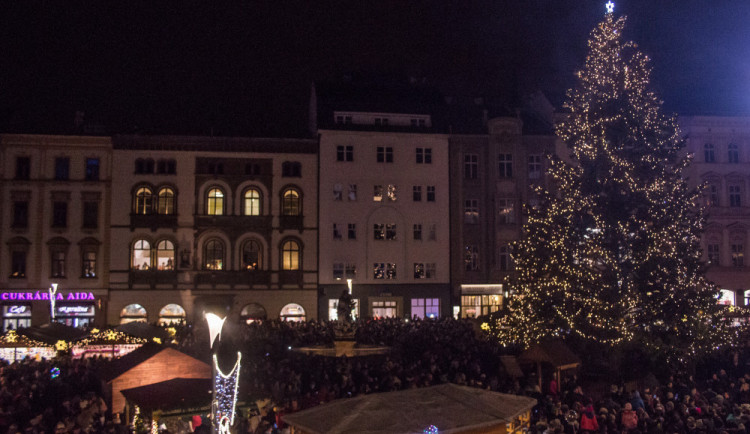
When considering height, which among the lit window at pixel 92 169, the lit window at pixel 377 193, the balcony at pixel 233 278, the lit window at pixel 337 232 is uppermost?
the lit window at pixel 92 169

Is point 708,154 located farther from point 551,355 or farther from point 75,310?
point 75,310

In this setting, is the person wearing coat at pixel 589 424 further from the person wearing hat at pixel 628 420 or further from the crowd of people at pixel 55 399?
the crowd of people at pixel 55 399

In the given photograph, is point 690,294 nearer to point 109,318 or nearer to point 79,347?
point 79,347

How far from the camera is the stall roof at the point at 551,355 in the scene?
73.7ft

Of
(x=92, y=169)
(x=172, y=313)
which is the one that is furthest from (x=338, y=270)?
(x=92, y=169)

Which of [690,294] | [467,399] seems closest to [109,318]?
[690,294]

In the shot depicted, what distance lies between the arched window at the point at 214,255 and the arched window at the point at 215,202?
1.71 metres

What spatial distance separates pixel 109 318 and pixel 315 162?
1487 centimetres

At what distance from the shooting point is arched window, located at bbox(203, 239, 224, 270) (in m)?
42.8

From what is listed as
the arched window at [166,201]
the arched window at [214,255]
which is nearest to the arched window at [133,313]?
the arched window at [214,255]

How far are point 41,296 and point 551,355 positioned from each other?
99.8 feet

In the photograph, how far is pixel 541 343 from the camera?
2362 cm

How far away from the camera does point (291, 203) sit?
1721 inches

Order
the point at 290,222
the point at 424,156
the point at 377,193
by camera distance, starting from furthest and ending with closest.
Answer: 1. the point at 424,156
2. the point at 377,193
3. the point at 290,222
